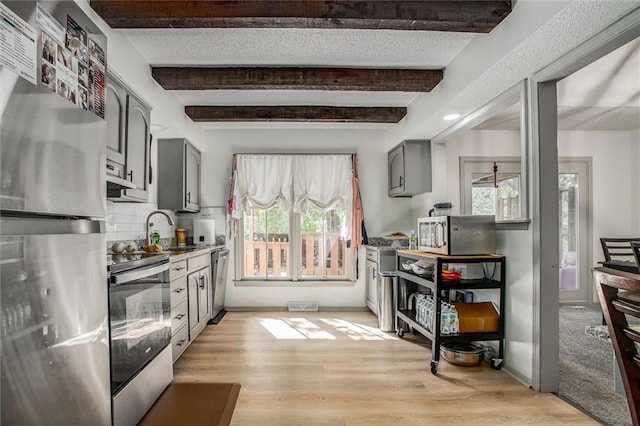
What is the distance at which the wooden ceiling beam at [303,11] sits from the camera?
80.7 inches

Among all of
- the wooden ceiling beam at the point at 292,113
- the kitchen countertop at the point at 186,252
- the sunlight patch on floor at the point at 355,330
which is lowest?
the sunlight patch on floor at the point at 355,330

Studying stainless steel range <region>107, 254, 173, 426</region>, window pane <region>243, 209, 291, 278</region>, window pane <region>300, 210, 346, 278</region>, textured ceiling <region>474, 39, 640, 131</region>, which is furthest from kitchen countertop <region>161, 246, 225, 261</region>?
textured ceiling <region>474, 39, 640, 131</region>

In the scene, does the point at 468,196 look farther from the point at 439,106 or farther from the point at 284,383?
the point at 284,383

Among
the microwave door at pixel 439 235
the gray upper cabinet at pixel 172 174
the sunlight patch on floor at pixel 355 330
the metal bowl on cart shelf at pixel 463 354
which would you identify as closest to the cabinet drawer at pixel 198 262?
the gray upper cabinet at pixel 172 174

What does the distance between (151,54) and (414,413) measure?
3.14 metres

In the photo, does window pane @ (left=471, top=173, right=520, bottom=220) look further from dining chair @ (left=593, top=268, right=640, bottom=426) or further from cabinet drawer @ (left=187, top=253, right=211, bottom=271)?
dining chair @ (left=593, top=268, right=640, bottom=426)

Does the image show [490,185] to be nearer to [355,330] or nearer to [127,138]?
[355,330]

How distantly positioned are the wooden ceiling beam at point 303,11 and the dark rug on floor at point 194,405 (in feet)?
7.57

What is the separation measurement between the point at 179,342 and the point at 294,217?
228 centimetres

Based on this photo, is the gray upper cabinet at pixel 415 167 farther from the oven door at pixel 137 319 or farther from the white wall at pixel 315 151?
the oven door at pixel 137 319

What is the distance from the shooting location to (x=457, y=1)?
2.07 metres

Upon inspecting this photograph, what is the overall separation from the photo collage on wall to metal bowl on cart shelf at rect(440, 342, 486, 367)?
287 centimetres

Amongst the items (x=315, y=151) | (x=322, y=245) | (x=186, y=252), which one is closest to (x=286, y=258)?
(x=322, y=245)

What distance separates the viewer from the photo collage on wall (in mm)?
1204
